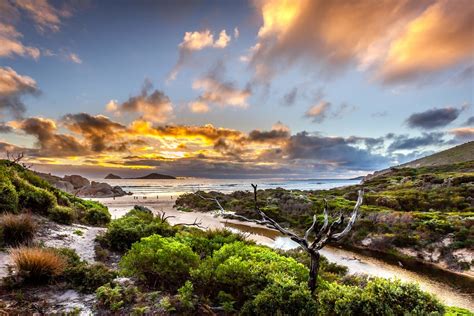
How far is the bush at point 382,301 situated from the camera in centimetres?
473

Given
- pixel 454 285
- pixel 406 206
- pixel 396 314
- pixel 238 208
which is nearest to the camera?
pixel 396 314

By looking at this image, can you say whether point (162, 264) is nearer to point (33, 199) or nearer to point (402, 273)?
point (33, 199)

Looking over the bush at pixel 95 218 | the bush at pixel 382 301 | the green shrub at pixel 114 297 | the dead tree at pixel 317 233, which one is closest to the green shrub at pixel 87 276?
the green shrub at pixel 114 297

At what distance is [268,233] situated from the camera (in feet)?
82.5

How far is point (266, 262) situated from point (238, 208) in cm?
3080

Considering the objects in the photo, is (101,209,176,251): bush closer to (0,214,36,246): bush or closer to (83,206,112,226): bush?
(0,214,36,246): bush

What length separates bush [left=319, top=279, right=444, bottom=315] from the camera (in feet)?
15.5

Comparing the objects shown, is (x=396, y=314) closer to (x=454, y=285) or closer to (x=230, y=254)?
(x=230, y=254)

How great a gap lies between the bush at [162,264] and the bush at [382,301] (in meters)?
3.64

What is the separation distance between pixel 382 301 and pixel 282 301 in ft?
6.00

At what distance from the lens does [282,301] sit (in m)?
5.33

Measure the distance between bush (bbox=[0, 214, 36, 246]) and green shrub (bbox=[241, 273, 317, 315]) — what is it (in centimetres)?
902

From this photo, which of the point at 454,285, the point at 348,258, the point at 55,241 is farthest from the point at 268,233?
the point at 55,241

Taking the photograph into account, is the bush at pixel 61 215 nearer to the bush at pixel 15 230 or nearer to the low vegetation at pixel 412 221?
the bush at pixel 15 230
